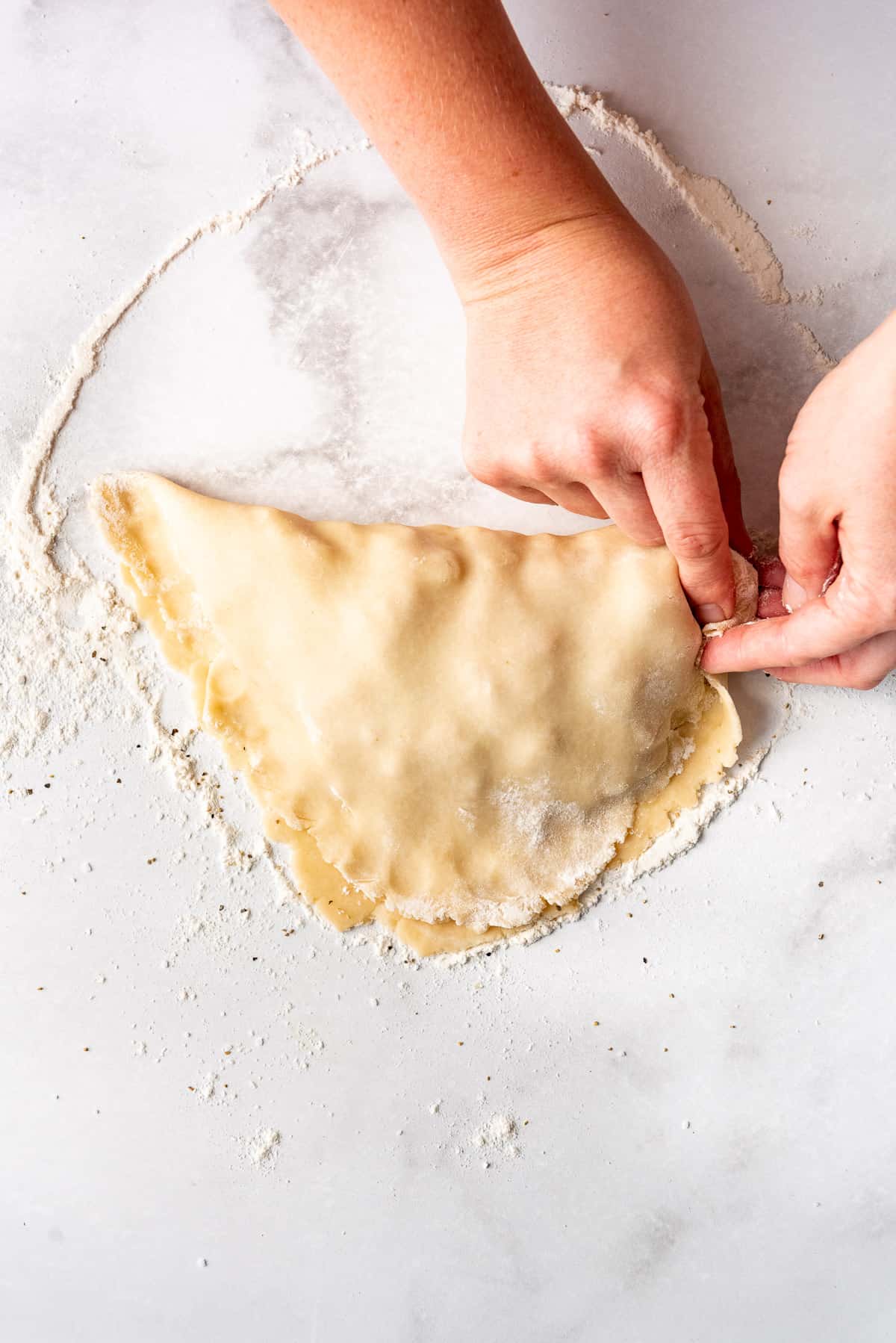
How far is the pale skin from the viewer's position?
1.05 m

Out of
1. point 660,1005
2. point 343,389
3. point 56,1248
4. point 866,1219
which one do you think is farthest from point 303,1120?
point 343,389

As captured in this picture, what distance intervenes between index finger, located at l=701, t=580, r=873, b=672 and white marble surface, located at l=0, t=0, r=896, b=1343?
0.16 meters

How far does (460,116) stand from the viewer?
1.08 m

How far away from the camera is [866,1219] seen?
54.4 inches

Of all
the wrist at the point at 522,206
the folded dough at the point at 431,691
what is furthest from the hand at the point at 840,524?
the wrist at the point at 522,206

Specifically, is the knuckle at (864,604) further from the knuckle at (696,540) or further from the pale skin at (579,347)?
the knuckle at (696,540)

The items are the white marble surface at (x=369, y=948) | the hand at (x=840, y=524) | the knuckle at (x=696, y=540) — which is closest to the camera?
the hand at (x=840, y=524)

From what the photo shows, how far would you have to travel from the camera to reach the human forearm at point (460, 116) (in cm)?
106

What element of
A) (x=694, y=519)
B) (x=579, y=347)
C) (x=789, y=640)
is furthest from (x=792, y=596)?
(x=579, y=347)

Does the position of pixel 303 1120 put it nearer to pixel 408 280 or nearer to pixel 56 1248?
pixel 56 1248

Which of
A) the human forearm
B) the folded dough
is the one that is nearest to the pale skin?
the human forearm

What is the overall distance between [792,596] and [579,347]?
43cm

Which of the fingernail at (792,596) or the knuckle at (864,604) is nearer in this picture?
the knuckle at (864,604)

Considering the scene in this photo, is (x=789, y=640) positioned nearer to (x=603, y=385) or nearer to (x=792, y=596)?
(x=792, y=596)
